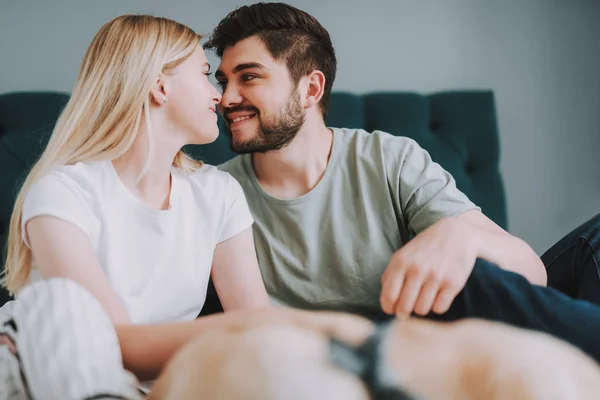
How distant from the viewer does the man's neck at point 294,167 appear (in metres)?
0.98

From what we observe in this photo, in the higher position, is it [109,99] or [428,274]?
[109,99]

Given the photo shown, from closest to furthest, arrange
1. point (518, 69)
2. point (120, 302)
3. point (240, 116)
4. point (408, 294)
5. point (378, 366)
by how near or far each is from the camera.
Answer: point (378, 366) < point (408, 294) < point (120, 302) < point (240, 116) < point (518, 69)

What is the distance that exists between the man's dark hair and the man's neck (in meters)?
0.13

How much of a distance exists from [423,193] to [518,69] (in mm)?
814

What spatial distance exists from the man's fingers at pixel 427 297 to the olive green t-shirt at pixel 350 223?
338 millimetres

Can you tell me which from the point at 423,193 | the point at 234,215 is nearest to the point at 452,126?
the point at 423,193

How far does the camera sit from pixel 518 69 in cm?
150

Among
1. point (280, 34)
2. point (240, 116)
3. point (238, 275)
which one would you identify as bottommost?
point (238, 275)

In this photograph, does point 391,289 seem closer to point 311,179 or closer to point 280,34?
point 311,179

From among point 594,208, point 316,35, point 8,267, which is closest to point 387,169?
point 316,35

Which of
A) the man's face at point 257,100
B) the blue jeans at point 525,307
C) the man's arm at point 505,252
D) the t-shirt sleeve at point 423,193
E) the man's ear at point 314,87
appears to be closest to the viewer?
the blue jeans at point 525,307

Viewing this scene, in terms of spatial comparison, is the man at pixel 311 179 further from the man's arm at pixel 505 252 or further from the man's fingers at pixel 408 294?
the man's fingers at pixel 408 294

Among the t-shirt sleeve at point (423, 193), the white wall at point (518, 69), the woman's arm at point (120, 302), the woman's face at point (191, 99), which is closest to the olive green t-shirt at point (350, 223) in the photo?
the t-shirt sleeve at point (423, 193)

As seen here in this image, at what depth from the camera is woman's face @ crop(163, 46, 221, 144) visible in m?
0.78
